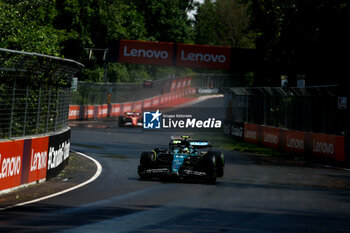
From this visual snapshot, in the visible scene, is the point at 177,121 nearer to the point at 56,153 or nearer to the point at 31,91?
the point at 56,153

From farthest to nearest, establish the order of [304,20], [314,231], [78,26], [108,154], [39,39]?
[78,26], [304,20], [108,154], [39,39], [314,231]

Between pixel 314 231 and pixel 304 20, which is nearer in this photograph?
pixel 314 231

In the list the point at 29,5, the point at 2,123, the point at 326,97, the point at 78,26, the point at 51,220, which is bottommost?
the point at 51,220

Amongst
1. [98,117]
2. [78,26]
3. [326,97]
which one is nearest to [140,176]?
[326,97]

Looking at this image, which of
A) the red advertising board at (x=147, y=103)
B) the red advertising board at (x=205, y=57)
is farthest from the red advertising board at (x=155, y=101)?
the red advertising board at (x=205, y=57)

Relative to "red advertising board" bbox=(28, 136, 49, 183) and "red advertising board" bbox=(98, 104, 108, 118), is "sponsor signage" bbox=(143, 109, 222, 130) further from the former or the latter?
"red advertising board" bbox=(98, 104, 108, 118)

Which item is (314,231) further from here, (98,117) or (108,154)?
(98,117)

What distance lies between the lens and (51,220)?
1040 centimetres

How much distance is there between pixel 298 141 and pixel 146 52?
1194 cm

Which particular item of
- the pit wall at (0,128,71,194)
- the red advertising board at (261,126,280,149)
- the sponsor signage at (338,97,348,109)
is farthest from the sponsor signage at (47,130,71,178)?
the red advertising board at (261,126,280,149)

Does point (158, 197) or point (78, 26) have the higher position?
point (78, 26)

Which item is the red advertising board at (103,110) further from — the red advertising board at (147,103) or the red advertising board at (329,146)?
the red advertising board at (329,146)

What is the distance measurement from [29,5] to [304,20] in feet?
54.6

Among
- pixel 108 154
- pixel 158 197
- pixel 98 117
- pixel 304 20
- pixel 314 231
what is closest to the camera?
pixel 314 231
